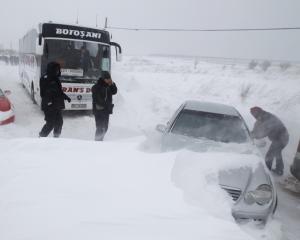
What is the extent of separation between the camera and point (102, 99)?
7102 millimetres

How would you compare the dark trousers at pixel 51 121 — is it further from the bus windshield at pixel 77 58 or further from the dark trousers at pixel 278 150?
the dark trousers at pixel 278 150

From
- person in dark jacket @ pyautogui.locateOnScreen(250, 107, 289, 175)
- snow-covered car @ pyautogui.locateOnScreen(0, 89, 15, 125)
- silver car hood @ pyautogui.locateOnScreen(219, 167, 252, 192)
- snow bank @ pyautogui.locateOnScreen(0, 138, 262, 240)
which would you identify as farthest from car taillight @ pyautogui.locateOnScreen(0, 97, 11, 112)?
silver car hood @ pyautogui.locateOnScreen(219, 167, 252, 192)

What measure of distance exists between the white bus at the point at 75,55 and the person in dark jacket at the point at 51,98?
142 inches

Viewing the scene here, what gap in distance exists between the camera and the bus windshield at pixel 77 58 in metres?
10.4

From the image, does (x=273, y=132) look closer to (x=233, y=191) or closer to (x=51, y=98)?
(x=233, y=191)

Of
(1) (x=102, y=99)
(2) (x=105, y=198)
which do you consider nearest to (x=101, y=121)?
(1) (x=102, y=99)

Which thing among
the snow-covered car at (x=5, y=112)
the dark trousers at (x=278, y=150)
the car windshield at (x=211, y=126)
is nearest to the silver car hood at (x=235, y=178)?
the car windshield at (x=211, y=126)

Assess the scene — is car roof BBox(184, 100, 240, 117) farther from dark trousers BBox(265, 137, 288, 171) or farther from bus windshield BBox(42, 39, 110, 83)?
bus windshield BBox(42, 39, 110, 83)

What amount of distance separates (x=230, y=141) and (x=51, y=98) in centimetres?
394

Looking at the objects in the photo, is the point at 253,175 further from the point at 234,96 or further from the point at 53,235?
the point at 234,96

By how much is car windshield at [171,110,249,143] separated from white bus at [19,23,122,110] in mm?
5930

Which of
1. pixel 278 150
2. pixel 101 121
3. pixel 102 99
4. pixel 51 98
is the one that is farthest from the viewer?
pixel 101 121

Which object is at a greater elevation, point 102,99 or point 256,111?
point 256,111

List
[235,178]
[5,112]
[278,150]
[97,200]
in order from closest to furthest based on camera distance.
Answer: [97,200]
[235,178]
[278,150]
[5,112]
